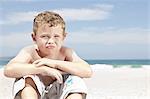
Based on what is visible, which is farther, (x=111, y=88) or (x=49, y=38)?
(x=111, y=88)

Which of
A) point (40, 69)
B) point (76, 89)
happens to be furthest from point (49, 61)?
point (76, 89)

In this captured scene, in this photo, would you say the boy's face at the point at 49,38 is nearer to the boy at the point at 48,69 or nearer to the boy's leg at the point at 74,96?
the boy at the point at 48,69

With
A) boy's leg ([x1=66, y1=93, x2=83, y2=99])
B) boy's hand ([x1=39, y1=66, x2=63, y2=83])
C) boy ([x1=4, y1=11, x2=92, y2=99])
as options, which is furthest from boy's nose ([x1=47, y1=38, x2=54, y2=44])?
boy's leg ([x1=66, y1=93, x2=83, y2=99])

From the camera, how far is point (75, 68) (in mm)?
1550

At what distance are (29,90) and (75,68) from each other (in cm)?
22

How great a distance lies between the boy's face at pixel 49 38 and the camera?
1.54m

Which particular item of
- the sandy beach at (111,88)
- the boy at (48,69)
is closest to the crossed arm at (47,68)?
the boy at (48,69)

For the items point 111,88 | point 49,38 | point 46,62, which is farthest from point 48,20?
point 111,88

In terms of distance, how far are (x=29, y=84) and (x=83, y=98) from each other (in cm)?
25

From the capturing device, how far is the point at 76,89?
153 cm

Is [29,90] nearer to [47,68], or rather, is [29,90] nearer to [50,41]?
[47,68]

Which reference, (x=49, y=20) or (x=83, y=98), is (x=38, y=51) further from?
(x=83, y=98)

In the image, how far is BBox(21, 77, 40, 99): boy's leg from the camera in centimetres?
151

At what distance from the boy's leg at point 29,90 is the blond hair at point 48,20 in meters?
0.23
